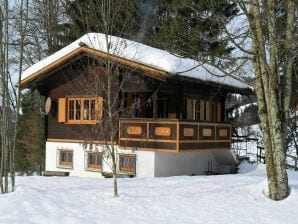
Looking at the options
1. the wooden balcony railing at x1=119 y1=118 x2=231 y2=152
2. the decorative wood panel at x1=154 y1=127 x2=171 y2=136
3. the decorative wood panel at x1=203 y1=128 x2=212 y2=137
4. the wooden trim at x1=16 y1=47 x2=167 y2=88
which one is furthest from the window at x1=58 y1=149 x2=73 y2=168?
the decorative wood panel at x1=203 y1=128 x2=212 y2=137

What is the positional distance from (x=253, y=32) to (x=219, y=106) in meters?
11.6

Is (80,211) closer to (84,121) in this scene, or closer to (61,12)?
(84,121)

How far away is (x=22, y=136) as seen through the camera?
33562 millimetres

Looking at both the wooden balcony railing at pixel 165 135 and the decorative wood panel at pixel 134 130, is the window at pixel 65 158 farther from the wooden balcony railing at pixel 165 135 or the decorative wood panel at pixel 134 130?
the decorative wood panel at pixel 134 130

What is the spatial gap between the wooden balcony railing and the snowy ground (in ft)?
11.5

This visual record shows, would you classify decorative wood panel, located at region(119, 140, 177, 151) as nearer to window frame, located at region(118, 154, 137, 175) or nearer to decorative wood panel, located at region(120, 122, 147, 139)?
decorative wood panel, located at region(120, 122, 147, 139)

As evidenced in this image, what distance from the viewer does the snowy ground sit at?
9.94 meters

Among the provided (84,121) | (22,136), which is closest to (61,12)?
(22,136)

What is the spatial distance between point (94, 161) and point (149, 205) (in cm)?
1000

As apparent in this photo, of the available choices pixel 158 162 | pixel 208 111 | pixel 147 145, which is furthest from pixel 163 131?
pixel 208 111

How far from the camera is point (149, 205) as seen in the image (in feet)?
36.7

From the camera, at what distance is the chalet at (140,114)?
1789 cm

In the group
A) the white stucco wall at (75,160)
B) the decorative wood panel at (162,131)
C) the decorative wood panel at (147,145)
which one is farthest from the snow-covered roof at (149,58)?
the white stucco wall at (75,160)

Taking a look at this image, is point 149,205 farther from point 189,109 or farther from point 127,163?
point 189,109
